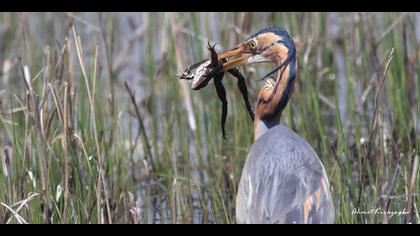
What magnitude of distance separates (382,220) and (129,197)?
1.24 m

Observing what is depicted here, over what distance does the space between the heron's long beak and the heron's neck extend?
145mm

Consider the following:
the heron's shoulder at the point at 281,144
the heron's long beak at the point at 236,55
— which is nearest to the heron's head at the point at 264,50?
the heron's long beak at the point at 236,55

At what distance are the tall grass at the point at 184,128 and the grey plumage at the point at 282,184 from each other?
27 cm

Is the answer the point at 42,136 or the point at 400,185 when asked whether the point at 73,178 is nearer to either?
the point at 42,136

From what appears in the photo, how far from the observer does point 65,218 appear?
398 cm

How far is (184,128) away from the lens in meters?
5.64

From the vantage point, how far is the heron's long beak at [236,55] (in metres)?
4.12

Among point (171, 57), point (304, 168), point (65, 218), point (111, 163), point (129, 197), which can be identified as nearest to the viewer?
point (304, 168)

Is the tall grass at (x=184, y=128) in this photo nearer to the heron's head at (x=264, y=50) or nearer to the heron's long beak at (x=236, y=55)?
the heron's head at (x=264, y=50)

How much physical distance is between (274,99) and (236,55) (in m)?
0.30

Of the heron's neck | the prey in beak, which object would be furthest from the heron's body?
the prey in beak

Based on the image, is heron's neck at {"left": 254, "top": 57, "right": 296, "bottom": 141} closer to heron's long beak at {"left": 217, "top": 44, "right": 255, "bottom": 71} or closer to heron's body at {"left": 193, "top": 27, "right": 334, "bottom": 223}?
heron's body at {"left": 193, "top": 27, "right": 334, "bottom": 223}
